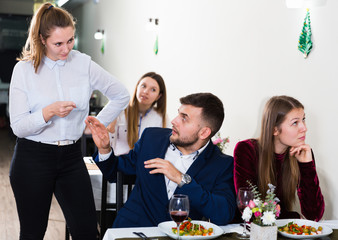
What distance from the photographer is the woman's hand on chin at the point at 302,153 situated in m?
2.40

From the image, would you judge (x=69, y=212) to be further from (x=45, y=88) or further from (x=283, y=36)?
(x=283, y=36)

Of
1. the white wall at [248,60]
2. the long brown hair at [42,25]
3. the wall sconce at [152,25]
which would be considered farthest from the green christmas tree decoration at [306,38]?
the wall sconce at [152,25]

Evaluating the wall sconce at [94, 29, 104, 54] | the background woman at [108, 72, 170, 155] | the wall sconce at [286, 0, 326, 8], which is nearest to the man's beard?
the wall sconce at [286, 0, 326, 8]

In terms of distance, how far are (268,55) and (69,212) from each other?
6.12ft

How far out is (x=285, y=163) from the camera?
249 centimetres

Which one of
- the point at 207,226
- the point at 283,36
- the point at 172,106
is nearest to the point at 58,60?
the point at 207,226

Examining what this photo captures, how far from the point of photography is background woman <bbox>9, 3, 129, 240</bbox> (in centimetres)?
230

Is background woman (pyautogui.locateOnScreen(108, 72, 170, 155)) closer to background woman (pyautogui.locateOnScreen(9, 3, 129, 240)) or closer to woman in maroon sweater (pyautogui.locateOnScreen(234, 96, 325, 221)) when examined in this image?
background woman (pyautogui.locateOnScreen(9, 3, 129, 240))

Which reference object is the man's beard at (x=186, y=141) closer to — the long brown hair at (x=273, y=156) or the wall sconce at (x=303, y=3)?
the long brown hair at (x=273, y=156)

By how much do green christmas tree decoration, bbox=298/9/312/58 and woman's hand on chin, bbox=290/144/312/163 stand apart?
0.84m

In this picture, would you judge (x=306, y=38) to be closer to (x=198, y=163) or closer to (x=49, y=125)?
(x=198, y=163)

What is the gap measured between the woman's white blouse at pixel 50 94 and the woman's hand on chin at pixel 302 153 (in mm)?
1109

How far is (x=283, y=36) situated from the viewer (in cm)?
329

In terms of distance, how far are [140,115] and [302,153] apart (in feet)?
6.11
